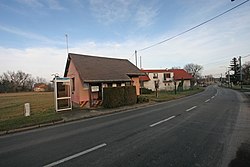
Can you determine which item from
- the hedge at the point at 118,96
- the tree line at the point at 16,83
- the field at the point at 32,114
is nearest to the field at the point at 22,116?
the field at the point at 32,114

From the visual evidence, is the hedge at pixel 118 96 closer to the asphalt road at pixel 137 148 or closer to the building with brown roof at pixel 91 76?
the building with brown roof at pixel 91 76

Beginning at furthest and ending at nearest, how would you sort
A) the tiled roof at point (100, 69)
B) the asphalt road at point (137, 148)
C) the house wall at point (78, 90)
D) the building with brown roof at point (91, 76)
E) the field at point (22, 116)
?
the tiled roof at point (100, 69)
the building with brown roof at point (91, 76)
the house wall at point (78, 90)
the field at point (22, 116)
the asphalt road at point (137, 148)

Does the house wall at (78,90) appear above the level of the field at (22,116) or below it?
above

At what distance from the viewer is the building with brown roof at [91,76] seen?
67.0 feet

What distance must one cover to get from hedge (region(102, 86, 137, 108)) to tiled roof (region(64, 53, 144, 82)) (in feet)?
6.91

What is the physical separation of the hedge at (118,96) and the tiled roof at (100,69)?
82.9 inches

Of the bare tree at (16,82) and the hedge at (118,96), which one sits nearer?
the hedge at (118,96)

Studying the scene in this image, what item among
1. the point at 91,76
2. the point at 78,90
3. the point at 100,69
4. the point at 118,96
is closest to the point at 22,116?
the point at 78,90

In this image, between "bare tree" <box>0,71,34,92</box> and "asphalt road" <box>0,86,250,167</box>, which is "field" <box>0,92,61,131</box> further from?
"bare tree" <box>0,71,34,92</box>

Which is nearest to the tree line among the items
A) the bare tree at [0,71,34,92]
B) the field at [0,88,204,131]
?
the bare tree at [0,71,34,92]

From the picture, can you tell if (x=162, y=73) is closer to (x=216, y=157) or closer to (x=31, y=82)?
(x=216, y=157)

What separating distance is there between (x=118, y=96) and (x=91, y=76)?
355 centimetres

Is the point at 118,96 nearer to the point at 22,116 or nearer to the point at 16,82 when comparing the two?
the point at 22,116

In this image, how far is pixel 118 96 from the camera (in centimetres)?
1978
